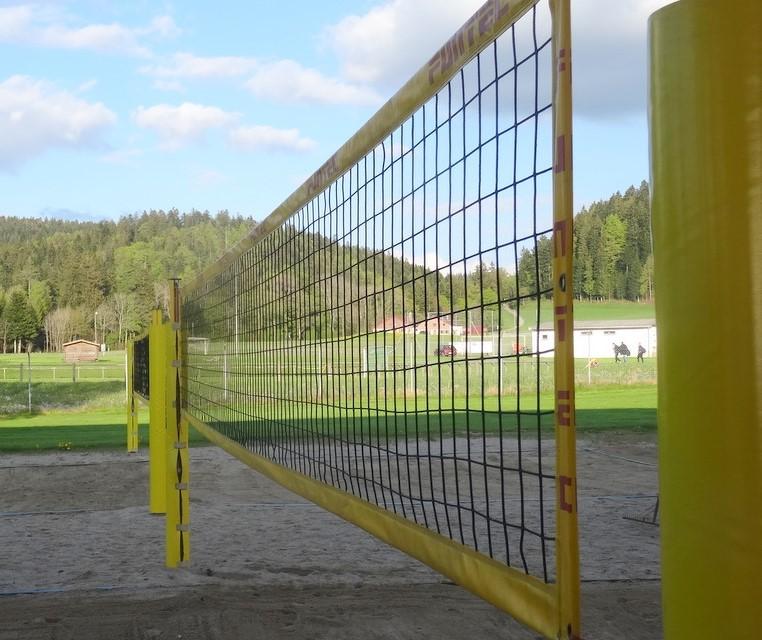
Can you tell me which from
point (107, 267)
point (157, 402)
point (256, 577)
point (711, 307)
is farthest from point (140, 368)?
point (107, 267)

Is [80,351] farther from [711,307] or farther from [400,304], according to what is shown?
[711,307]

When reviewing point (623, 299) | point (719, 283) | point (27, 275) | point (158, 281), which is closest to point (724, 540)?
point (719, 283)

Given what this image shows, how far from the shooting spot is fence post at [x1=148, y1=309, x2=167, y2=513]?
279 inches

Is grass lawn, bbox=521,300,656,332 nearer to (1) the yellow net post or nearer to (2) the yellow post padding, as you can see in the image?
(1) the yellow net post

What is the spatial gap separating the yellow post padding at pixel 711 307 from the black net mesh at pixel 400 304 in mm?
558

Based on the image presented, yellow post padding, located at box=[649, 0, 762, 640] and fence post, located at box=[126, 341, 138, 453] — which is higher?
yellow post padding, located at box=[649, 0, 762, 640]

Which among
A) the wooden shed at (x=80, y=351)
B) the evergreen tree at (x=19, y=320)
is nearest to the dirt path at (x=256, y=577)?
the wooden shed at (x=80, y=351)

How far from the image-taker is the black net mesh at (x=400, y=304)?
234 centimetres

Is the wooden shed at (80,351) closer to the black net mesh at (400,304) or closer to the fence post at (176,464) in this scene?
the black net mesh at (400,304)

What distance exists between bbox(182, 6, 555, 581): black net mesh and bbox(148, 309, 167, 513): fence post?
36 cm

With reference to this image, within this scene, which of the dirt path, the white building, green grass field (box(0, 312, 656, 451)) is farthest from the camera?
the white building

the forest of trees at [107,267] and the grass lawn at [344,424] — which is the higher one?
the forest of trees at [107,267]

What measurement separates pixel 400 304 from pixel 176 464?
5.92ft

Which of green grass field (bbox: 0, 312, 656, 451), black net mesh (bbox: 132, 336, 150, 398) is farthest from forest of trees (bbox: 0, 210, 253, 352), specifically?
black net mesh (bbox: 132, 336, 150, 398)
